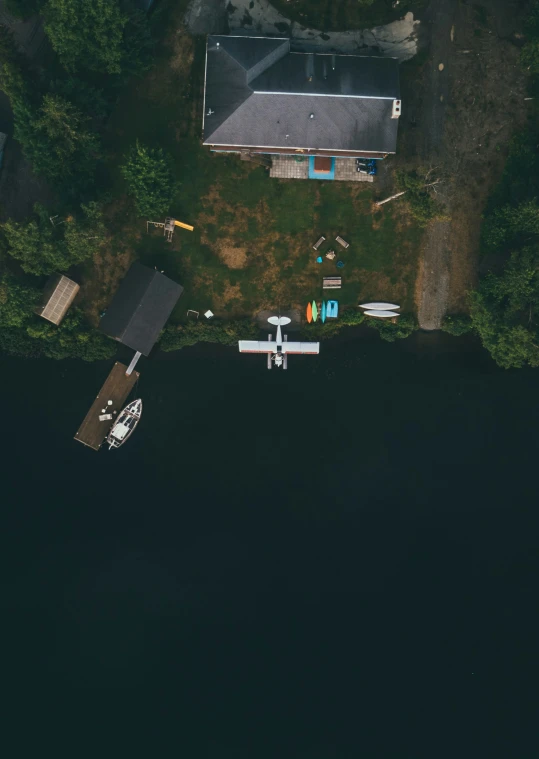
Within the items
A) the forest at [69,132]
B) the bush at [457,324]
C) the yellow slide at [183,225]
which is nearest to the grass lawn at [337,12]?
the forest at [69,132]

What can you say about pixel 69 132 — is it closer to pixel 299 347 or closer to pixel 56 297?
pixel 56 297

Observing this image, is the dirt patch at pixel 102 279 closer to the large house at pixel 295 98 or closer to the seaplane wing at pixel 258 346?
the seaplane wing at pixel 258 346

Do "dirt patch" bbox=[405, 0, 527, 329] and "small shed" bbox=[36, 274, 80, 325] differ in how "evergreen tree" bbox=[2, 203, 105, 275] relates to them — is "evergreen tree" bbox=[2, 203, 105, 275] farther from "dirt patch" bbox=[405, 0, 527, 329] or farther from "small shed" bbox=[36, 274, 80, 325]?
"dirt patch" bbox=[405, 0, 527, 329]

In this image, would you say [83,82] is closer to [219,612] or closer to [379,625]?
[219,612]

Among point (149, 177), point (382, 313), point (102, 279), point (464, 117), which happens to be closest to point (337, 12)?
point (464, 117)

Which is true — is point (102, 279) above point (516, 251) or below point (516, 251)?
below

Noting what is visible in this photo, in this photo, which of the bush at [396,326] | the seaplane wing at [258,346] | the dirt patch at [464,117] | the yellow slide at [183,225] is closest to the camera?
the dirt patch at [464,117]
